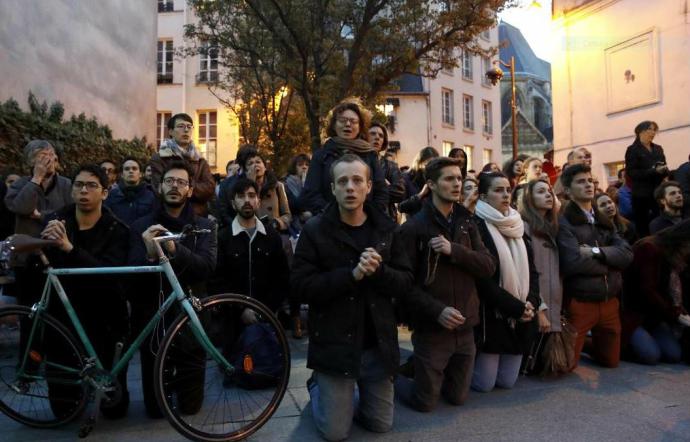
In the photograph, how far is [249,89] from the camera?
2062cm

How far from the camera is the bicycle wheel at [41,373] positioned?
373 centimetres

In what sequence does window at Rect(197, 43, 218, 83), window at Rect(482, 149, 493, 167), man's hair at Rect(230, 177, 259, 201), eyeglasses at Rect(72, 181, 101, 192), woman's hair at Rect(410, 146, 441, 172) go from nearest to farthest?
1. eyeglasses at Rect(72, 181, 101, 192)
2. man's hair at Rect(230, 177, 259, 201)
3. woman's hair at Rect(410, 146, 441, 172)
4. window at Rect(197, 43, 218, 83)
5. window at Rect(482, 149, 493, 167)

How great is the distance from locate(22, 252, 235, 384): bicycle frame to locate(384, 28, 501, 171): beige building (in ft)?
92.6

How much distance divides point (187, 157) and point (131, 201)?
730 mm

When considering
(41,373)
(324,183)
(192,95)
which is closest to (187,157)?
(324,183)

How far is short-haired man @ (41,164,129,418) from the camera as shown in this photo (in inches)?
151

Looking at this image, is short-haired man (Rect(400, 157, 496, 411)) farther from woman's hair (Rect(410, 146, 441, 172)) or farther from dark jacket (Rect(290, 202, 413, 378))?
woman's hair (Rect(410, 146, 441, 172))

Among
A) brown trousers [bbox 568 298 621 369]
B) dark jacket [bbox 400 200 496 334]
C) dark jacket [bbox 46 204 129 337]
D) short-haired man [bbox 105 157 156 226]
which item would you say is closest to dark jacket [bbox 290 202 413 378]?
dark jacket [bbox 400 200 496 334]

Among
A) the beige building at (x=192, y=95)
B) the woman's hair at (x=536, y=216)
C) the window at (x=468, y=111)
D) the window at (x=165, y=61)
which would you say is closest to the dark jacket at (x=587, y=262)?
the woman's hair at (x=536, y=216)

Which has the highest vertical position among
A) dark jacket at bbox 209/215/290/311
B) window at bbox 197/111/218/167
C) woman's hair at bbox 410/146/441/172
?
window at bbox 197/111/218/167

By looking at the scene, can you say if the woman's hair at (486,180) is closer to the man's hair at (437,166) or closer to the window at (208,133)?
the man's hair at (437,166)

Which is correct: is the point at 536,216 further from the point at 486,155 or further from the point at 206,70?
the point at 486,155

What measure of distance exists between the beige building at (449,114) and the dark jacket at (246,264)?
2664cm

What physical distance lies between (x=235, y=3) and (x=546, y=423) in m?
12.8
